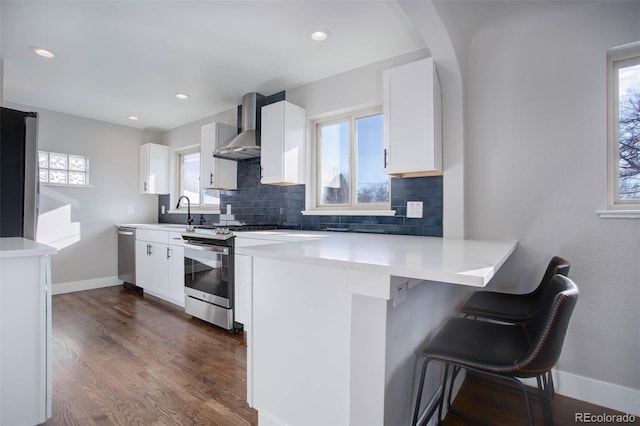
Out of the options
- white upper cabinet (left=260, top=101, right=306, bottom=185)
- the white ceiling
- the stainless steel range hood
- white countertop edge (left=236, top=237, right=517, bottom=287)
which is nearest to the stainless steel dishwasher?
the white ceiling

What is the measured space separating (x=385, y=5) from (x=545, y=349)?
2005 mm

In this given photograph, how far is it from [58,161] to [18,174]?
2588mm

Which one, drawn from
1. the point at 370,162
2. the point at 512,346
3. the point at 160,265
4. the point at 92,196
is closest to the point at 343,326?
the point at 512,346

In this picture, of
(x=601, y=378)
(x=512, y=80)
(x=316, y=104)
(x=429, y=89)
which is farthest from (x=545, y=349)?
(x=316, y=104)

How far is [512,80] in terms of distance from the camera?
207 cm

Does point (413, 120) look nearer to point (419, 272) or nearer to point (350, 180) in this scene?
point (350, 180)

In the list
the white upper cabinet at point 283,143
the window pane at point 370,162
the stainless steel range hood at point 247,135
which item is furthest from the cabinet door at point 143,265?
the window pane at point 370,162

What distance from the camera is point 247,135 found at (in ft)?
10.8

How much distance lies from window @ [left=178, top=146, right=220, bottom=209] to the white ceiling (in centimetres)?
118

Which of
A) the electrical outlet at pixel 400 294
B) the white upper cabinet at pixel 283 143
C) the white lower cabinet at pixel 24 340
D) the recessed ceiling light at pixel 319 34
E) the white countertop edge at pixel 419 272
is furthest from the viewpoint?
the white upper cabinet at pixel 283 143

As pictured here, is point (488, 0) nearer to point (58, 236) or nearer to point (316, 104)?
point (316, 104)

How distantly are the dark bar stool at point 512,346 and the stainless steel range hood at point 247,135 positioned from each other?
2.57m

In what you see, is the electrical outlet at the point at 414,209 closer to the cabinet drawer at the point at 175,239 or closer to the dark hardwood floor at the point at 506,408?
the dark hardwood floor at the point at 506,408

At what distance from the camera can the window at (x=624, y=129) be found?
1.78 m
